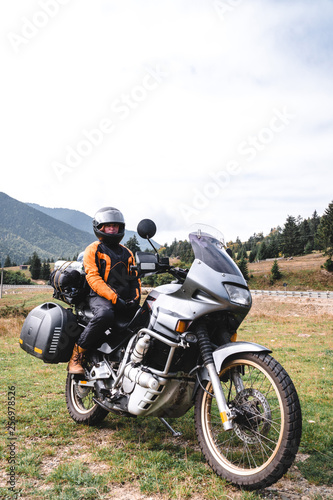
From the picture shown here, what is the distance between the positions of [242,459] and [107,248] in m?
2.87

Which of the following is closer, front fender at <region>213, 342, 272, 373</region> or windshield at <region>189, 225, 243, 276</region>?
front fender at <region>213, 342, 272, 373</region>

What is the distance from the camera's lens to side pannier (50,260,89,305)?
16.7ft

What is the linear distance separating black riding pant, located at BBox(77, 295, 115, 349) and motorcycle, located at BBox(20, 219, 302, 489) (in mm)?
175

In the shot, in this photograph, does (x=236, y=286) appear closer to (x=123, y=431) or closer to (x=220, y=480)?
(x=220, y=480)

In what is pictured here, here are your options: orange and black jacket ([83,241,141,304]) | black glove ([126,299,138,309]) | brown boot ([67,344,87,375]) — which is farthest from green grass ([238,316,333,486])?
brown boot ([67,344,87,375])

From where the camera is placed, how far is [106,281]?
4.86m

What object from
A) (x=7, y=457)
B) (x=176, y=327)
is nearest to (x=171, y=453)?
(x=176, y=327)

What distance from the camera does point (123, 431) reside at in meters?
4.79

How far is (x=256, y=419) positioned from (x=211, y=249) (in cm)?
161

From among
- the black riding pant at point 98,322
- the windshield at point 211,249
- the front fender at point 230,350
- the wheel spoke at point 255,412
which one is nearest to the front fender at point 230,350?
the front fender at point 230,350

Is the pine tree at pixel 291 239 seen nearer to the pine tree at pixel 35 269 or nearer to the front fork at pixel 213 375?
the pine tree at pixel 35 269

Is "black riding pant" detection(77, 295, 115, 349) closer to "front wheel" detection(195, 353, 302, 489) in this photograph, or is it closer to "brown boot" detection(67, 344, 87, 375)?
"brown boot" detection(67, 344, 87, 375)

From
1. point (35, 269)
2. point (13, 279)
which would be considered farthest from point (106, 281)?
point (35, 269)

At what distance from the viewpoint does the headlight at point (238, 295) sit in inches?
139
